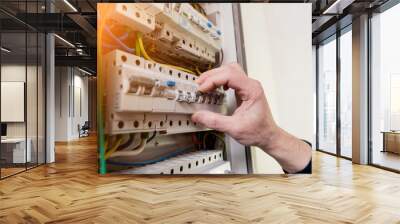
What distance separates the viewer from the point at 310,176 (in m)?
4.56

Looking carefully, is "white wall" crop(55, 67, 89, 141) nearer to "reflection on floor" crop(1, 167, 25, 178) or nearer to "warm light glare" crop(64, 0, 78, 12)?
"reflection on floor" crop(1, 167, 25, 178)

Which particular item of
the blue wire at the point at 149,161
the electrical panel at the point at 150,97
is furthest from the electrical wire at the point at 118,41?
the blue wire at the point at 149,161

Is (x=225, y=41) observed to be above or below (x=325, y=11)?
below

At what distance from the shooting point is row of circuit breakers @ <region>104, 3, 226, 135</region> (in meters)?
3.77

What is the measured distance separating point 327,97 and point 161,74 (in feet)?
16.6

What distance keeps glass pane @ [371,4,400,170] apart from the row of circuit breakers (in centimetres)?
306

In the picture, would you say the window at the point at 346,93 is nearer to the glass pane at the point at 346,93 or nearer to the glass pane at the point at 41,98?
the glass pane at the point at 346,93

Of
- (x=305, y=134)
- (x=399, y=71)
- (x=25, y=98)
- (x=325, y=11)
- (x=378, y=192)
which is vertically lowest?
(x=378, y=192)

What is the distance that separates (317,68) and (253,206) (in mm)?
6007

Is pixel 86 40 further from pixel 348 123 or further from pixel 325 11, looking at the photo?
pixel 348 123

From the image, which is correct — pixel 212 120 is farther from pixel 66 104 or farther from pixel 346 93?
pixel 66 104

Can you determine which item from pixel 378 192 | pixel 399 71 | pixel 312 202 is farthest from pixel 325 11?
pixel 312 202

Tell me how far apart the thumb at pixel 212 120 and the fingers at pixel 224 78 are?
31cm

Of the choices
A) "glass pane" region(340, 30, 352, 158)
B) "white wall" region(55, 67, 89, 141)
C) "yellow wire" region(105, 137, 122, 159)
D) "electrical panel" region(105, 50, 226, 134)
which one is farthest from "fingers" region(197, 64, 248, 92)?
"white wall" region(55, 67, 89, 141)
